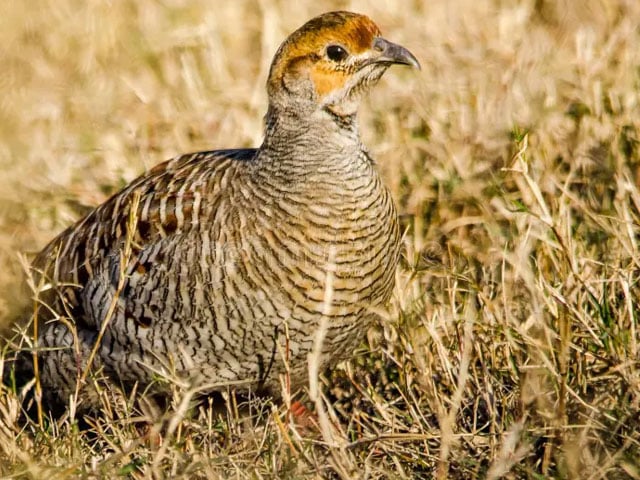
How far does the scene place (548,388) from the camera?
3865 mm

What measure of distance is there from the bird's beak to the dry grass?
1.63 feet

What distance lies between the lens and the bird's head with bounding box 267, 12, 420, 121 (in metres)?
4.10

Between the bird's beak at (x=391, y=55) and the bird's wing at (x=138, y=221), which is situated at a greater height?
the bird's beak at (x=391, y=55)

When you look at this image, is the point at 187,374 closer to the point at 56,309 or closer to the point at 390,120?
the point at 56,309

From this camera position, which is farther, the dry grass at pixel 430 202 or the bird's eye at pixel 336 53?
the bird's eye at pixel 336 53

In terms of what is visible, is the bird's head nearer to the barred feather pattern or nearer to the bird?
the bird

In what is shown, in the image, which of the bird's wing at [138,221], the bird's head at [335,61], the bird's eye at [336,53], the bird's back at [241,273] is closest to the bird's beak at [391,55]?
the bird's head at [335,61]

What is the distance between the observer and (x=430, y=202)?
5434mm

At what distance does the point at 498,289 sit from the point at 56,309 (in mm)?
1843

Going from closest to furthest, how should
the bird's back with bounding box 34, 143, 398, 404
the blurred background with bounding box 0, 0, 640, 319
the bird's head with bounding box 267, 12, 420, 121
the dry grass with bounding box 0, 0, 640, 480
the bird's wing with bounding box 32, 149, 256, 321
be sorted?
the dry grass with bounding box 0, 0, 640, 480
the bird's back with bounding box 34, 143, 398, 404
the bird's head with bounding box 267, 12, 420, 121
the bird's wing with bounding box 32, 149, 256, 321
the blurred background with bounding box 0, 0, 640, 319

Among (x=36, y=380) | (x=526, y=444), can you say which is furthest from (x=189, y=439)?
(x=526, y=444)

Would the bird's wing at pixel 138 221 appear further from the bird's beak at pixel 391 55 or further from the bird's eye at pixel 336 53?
the bird's beak at pixel 391 55

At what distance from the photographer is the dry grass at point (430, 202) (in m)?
3.64

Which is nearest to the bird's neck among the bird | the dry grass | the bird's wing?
the bird
